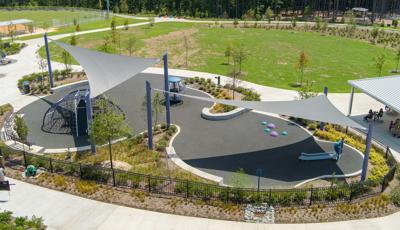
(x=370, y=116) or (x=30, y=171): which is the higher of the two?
(x=370, y=116)

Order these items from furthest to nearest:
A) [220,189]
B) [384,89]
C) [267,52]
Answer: [267,52], [384,89], [220,189]

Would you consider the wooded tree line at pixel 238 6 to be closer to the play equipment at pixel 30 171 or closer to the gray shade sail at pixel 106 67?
the gray shade sail at pixel 106 67

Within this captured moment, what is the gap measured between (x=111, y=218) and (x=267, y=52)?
3499cm

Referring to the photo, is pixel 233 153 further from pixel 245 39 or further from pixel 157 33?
pixel 157 33

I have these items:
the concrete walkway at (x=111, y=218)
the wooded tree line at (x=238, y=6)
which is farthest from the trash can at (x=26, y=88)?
the wooded tree line at (x=238, y=6)

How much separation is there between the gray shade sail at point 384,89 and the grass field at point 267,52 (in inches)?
273

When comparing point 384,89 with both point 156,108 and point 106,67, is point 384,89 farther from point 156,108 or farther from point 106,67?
point 106,67

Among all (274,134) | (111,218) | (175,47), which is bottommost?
(111,218)

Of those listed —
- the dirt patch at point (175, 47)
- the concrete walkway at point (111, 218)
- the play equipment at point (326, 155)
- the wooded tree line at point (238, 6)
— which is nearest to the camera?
the concrete walkway at point (111, 218)

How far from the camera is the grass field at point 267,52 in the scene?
37197 millimetres

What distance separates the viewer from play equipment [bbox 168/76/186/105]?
29688mm

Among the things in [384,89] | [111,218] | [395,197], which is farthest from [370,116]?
[111,218]

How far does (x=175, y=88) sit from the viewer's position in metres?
31.5

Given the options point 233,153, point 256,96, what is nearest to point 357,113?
point 256,96
